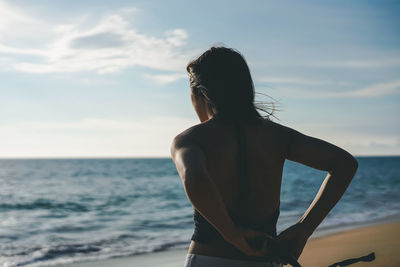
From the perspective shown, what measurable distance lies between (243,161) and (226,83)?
0.30 m

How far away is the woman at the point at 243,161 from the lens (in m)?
1.52

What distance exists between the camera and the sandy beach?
6.50m

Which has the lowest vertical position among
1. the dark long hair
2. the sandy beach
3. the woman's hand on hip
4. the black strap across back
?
the sandy beach

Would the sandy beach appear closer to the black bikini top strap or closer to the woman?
the woman

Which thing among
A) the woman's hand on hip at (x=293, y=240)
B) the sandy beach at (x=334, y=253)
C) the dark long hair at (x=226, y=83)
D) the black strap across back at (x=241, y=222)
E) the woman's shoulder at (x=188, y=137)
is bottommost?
the sandy beach at (x=334, y=253)

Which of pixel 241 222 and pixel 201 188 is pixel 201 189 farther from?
pixel 241 222

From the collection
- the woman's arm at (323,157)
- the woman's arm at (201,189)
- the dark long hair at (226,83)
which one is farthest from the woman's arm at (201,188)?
the woman's arm at (323,157)

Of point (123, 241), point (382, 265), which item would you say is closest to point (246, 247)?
point (382, 265)

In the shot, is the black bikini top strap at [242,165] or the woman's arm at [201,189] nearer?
the woman's arm at [201,189]

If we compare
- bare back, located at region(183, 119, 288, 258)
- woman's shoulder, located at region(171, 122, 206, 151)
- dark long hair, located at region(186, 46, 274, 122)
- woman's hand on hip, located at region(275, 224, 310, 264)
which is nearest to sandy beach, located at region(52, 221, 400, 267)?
woman's hand on hip, located at region(275, 224, 310, 264)

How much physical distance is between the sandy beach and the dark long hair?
191 inches

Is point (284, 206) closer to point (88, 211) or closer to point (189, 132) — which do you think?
point (88, 211)

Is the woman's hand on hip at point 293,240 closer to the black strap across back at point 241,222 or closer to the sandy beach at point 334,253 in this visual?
the black strap across back at point 241,222

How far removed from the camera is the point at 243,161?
154cm
